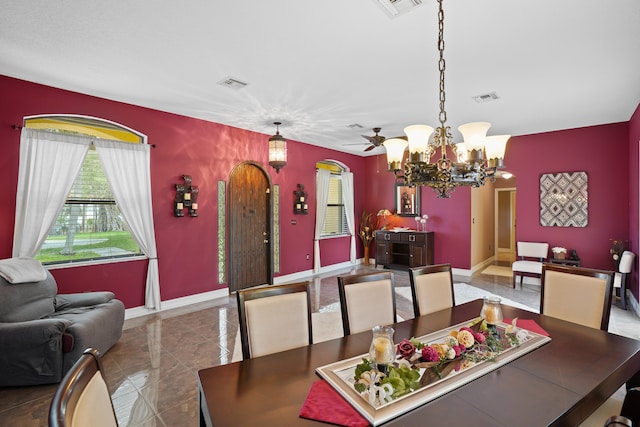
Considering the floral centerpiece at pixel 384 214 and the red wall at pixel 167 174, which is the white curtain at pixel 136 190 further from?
the floral centerpiece at pixel 384 214

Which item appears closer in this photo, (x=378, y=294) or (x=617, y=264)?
(x=378, y=294)

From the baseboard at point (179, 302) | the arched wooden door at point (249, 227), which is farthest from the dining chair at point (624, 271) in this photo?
the baseboard at point (179, 302)

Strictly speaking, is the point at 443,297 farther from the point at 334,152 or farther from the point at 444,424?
the point at 334,152

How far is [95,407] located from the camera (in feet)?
3.18

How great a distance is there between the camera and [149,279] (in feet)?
14.4

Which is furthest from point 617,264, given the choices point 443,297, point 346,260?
point 346,260

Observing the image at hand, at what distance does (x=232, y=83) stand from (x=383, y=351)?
10.8ft

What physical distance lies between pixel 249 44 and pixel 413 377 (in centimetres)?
278

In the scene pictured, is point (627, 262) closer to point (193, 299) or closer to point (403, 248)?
point (403, 248)

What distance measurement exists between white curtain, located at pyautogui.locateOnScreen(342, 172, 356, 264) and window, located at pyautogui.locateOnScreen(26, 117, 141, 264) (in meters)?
4.81

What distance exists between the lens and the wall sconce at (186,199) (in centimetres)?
471

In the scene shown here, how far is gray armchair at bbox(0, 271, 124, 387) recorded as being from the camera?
8.43 feet

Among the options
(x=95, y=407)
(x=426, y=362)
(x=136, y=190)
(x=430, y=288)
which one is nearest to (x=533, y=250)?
(x=430, y=288)

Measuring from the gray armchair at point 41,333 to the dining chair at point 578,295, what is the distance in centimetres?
380
